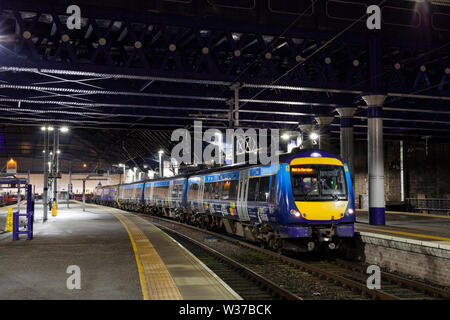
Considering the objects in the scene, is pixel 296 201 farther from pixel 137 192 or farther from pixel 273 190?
pixel 137 192

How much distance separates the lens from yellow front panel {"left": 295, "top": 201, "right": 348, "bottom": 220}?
12371 mm

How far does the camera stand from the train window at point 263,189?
44.3 ft

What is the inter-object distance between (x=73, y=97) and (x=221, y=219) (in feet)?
Result: 28.7

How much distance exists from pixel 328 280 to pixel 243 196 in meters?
5.78

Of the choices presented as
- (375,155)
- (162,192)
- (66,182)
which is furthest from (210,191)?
(66,182)

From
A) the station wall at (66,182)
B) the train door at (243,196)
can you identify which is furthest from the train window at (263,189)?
the station wall at (66,182)

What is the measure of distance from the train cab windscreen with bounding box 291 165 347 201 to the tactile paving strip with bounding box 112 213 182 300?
419 centimetres

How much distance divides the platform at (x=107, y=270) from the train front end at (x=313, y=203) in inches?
112

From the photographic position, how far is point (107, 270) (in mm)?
9938

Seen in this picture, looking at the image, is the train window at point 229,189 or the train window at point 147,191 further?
the train window at point 147,191

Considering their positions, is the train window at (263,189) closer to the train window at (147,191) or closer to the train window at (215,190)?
the train window at (215,190)

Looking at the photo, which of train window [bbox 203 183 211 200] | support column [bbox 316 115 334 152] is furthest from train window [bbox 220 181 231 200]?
support column [bbox 316 115 334 152]

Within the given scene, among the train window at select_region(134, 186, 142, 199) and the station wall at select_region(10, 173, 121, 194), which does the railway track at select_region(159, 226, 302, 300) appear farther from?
the station wall at select_region(10, 173, 121, 194)
